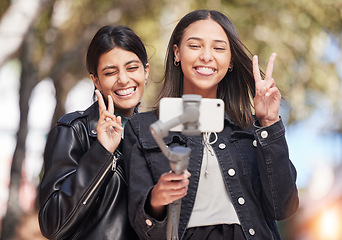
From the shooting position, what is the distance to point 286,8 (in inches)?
423

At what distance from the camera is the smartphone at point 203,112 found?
2193 millimetres

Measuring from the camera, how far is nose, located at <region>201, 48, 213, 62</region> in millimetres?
2795

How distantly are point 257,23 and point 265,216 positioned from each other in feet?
30.2

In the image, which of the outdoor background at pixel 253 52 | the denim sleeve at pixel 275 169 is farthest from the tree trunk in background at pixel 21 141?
the denim sleeve at pixel 275 169

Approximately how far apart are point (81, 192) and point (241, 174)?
0.73m

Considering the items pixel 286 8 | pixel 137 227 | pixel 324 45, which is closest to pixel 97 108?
pixel 137 227

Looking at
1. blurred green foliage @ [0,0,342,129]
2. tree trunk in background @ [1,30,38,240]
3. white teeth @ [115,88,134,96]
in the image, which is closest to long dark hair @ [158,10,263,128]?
white teeth @ [115,88,134,96]

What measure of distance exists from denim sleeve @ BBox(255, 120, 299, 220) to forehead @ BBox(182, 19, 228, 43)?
48 cm

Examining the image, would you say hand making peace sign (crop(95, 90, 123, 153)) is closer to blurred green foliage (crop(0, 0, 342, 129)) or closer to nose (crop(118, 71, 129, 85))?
nose (crop(118, 71, 129, 85))

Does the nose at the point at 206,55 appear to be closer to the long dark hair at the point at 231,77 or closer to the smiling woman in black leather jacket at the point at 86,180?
the long dark hair at the point at 231,77

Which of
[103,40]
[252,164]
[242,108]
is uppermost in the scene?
[103,40]

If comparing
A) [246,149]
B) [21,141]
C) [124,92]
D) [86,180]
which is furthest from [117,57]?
[21,141]

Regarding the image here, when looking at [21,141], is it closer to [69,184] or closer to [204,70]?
[69,184]

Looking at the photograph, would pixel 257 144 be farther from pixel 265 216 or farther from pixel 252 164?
pixel 265 216
